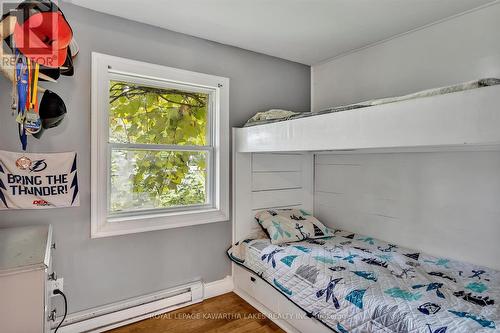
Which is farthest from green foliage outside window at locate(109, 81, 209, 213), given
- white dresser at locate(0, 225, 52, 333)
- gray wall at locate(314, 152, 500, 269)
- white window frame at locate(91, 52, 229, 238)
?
gray wall at locate(314, 152, 500, 269)

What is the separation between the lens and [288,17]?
7.06 ft

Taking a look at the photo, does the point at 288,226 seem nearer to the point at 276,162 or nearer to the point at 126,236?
the point at 276,162

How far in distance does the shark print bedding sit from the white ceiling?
1.79m

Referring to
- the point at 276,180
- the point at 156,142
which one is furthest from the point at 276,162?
the point at 156,142

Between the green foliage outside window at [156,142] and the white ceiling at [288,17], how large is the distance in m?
0.54

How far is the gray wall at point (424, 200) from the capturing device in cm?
198

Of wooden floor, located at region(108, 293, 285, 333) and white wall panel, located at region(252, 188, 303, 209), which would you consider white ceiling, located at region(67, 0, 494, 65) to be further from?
wooden floor, located at region(108, 293, 285, 333)

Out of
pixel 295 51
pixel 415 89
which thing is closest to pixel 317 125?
pixel 415 89

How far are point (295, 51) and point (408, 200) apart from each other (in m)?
1.73

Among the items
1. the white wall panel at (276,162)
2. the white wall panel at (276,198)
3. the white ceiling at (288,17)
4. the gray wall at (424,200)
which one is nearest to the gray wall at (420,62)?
the white ceiling at (288,17)

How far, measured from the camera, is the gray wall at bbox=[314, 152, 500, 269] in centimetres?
198

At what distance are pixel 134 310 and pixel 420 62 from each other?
3.00 metres

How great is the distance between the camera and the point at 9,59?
54.1 inches

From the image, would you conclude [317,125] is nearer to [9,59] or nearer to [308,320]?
[308,320]
